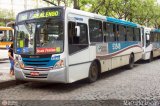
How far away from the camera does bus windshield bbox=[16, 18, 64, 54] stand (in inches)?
430

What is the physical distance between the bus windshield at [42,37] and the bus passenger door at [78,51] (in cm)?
38

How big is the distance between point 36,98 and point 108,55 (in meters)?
5.45

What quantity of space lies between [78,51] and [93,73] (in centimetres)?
175

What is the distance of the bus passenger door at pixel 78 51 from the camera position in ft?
36.5

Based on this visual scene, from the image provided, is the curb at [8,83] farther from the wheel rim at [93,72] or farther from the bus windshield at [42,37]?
the wheel rim at [93,72]

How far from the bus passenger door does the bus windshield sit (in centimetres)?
38

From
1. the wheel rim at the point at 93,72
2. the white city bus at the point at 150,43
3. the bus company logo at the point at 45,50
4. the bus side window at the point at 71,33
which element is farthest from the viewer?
the white city bus at the point at 150,43

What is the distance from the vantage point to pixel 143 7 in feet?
128

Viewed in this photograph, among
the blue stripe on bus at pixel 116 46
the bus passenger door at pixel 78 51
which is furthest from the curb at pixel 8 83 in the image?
the blue stripe on bus at pixel 116 46

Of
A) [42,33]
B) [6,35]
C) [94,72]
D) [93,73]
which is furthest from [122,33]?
[6,35]

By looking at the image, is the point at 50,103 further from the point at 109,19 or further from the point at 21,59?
the point at 109,19

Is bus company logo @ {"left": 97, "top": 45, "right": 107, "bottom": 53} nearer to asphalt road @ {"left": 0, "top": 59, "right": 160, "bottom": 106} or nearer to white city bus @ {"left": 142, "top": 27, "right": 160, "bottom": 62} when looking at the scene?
asphalt road @ {"left": 0, "top": 59, "right": 160, "bottom": 106}

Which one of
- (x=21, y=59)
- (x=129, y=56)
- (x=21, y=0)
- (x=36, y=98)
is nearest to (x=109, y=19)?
(x=129, y=56)

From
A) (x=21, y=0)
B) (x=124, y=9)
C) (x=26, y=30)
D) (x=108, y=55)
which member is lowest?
(x=108, y=55)
